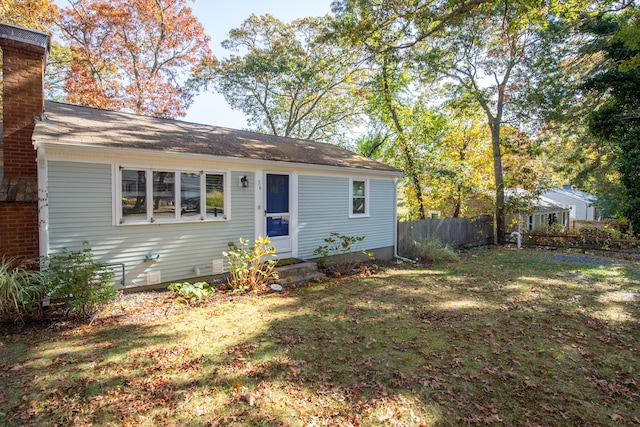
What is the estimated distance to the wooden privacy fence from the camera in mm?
11672

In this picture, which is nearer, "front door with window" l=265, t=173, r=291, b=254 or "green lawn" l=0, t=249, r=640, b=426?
"green lawn" l=0, t=249, r=640, b=426

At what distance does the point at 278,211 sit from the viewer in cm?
849

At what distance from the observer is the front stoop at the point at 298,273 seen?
24.9ft

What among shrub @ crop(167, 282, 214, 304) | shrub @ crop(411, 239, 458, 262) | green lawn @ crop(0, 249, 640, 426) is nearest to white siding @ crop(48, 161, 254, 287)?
shrub @ crop(167, 282, 214, 304)

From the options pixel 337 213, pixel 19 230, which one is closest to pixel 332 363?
pixel 19 230

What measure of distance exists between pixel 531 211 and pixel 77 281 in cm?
1671

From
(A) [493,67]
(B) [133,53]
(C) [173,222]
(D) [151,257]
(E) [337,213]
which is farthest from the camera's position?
(B) [133,53]

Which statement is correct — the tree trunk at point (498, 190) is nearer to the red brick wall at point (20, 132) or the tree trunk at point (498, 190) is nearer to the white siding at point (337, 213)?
the white siding at point (337, 213)

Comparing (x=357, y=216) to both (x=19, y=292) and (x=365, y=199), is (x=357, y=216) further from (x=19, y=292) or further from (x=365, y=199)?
(x=19, y=292)

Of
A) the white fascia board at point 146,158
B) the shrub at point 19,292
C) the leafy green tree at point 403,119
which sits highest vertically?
the leafy green tree at point 403,119

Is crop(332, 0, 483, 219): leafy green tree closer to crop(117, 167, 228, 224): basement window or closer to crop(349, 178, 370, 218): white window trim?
crop(349, 178, 370, 218): white window trim

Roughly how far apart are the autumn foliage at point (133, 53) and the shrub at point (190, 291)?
47.4ft

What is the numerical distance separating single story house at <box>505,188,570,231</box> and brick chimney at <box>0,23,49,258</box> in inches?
646

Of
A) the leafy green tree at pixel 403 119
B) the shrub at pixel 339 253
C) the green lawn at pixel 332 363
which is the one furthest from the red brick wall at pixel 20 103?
the leafy green tree at pixel 403 119
